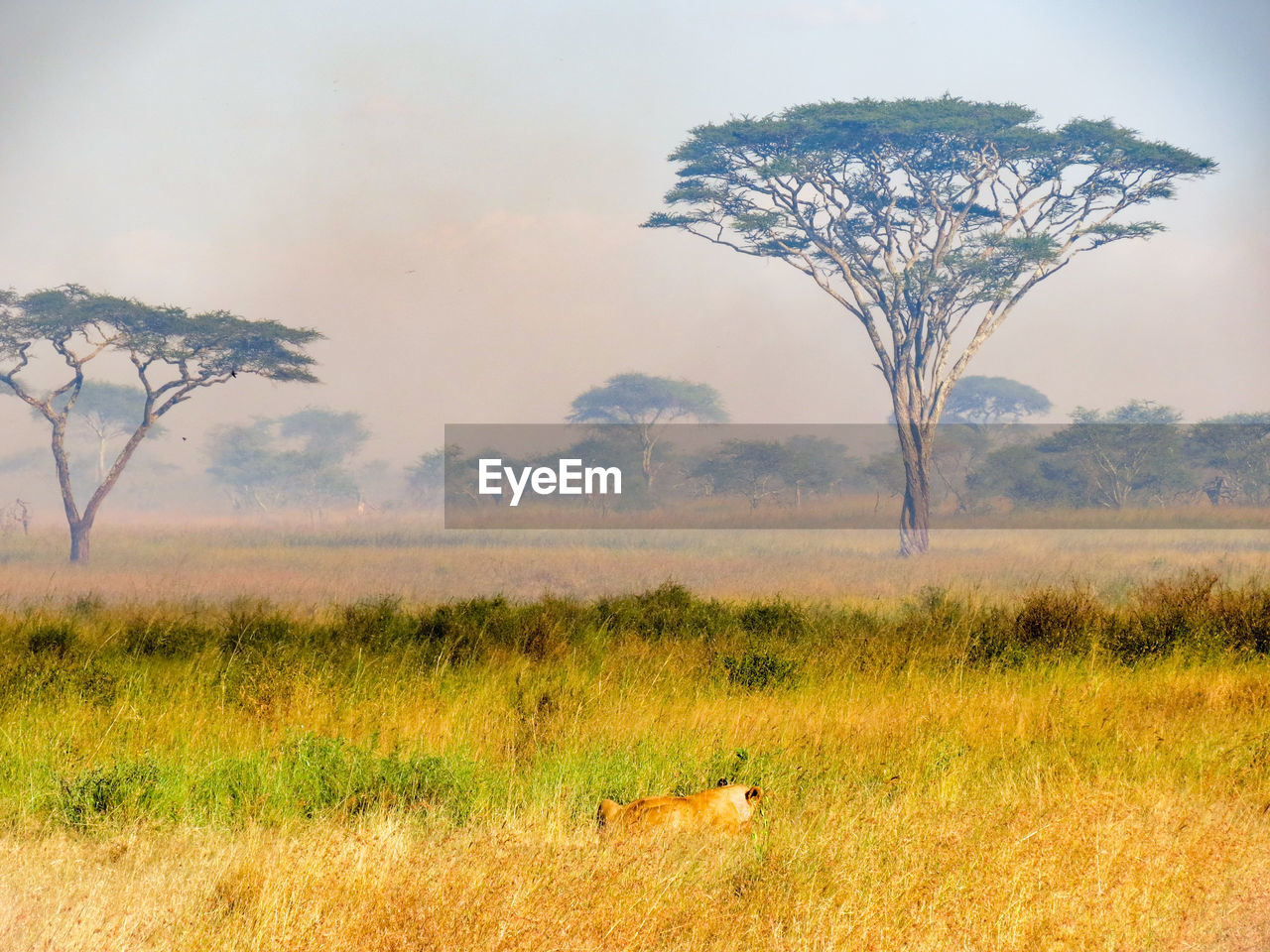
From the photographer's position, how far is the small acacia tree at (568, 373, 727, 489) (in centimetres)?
4303

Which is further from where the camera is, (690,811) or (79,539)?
(79,539)

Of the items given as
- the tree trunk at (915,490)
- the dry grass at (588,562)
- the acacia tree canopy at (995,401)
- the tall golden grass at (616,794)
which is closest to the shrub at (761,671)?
the tall golden grass at (616,794)

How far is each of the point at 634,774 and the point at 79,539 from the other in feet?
70.5

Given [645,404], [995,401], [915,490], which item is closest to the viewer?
[915,490]

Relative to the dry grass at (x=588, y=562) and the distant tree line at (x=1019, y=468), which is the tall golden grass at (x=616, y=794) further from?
the distant tree line at (x=1019, y=468)

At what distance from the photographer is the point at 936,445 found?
42.8 m

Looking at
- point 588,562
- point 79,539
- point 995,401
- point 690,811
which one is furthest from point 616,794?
point 995,401

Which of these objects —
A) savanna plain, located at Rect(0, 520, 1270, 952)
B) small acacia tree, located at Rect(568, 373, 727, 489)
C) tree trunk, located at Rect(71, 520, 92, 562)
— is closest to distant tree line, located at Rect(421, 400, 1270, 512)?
small acacia tree, located at Rect(568, 373, 727, 489)

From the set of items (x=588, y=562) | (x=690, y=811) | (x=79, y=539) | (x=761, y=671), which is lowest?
(x=588, y=562)

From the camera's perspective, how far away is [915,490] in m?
23.4

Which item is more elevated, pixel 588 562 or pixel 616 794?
pixel 616 794

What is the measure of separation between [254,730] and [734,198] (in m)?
19.8

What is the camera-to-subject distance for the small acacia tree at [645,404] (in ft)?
141

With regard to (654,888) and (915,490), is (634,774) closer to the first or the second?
(654,888)
